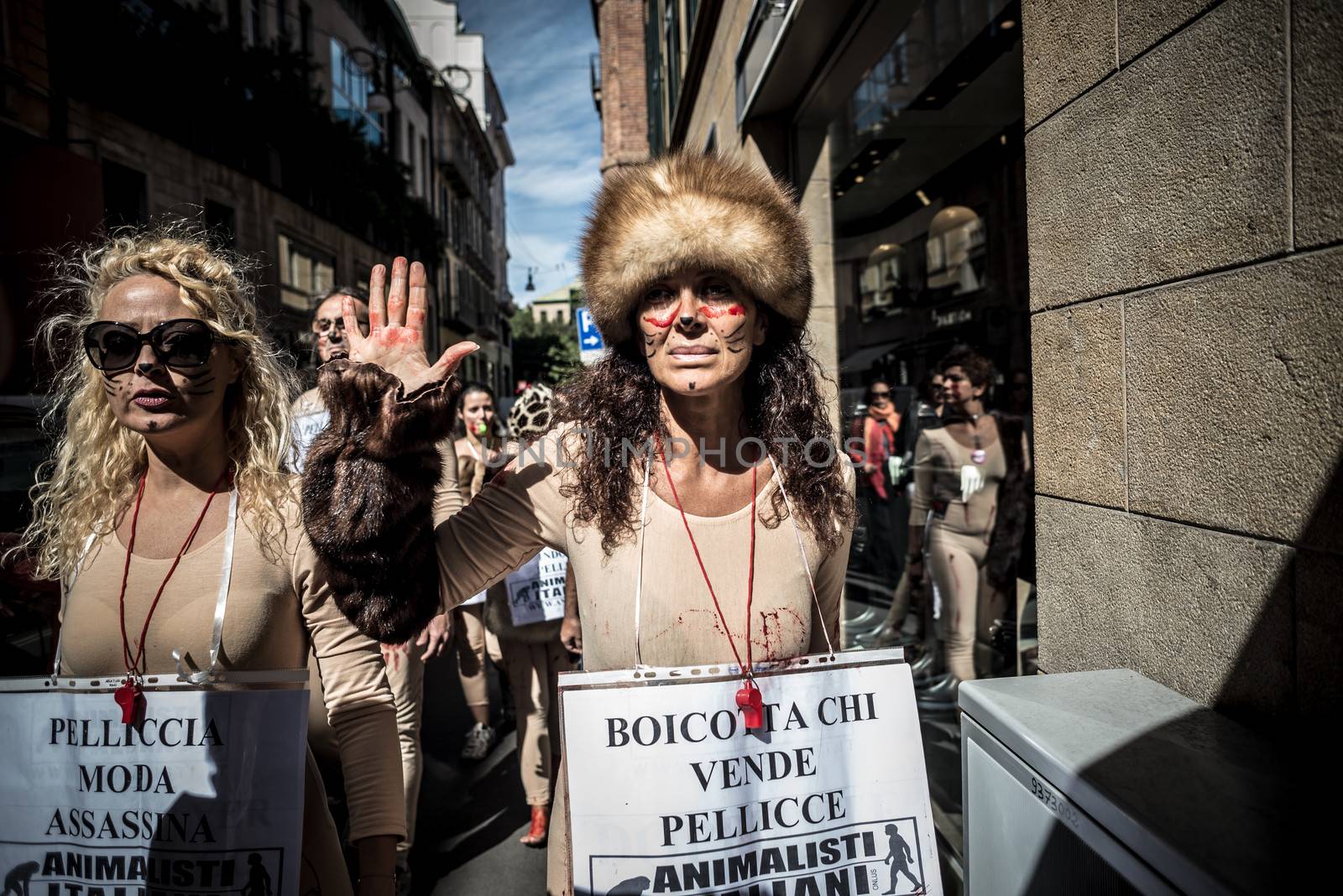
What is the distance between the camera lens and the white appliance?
987mm

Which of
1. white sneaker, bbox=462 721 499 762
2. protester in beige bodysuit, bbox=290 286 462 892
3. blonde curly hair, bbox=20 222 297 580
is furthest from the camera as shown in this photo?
white sneaker, bbox=462 721 499 762

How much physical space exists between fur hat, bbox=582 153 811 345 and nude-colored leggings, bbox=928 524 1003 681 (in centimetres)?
310

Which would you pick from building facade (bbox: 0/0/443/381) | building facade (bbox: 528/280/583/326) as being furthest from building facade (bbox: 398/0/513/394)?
building facade (bbox: 528/280/583/326)

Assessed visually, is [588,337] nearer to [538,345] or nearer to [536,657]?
[536,657]

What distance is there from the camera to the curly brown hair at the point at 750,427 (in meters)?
1.73

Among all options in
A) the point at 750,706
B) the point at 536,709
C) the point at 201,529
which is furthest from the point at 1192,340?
the point at 536,709

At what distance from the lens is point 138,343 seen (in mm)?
1739

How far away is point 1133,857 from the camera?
1.07 meters

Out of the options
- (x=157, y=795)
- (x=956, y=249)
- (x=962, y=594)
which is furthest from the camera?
(x=956, y=249)

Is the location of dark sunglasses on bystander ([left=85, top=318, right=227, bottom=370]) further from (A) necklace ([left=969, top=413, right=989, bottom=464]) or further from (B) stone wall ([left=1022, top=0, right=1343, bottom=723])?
(A) necklace ([left=969, top=413, right=989, bottom=464])

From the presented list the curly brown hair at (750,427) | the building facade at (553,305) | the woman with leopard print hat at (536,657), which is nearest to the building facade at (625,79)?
the woman with leopard print hat at (536,657)

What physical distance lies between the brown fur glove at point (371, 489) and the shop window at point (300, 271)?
1623cm

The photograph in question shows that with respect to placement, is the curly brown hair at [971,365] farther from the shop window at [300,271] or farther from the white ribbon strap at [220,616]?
the shop window at [300,271]

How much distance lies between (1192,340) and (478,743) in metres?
4.23
